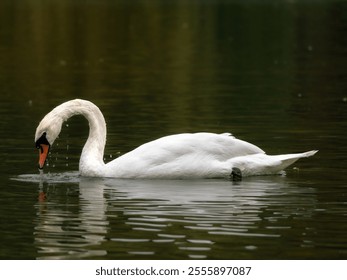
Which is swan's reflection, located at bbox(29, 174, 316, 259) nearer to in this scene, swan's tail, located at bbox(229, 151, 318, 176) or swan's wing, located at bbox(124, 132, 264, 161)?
swan's tail, located at bbox(229, 151, 318, 176)

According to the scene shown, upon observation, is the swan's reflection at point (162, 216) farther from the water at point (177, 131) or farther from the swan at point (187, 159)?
the swan at point (187, 159)

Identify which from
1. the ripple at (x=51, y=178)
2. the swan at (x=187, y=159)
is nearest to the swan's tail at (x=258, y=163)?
the swan at (x=187, y=159)

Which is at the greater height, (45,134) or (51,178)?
(45,134)

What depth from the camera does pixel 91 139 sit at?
17469 mm

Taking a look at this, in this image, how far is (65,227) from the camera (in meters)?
13.6

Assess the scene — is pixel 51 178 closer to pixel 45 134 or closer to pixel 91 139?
pixel 45 134

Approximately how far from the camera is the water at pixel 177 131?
12.8 meters

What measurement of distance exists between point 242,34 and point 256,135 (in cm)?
3832

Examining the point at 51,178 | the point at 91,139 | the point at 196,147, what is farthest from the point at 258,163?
the point at 51,178

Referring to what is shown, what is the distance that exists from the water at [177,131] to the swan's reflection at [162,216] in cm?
2

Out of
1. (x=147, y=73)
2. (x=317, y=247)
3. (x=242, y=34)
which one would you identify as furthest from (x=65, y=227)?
(x=242, y=34)

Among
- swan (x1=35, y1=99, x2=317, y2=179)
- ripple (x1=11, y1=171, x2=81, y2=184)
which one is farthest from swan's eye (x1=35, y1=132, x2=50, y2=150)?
ripple (x1=11, y1=171, x2=81, y2=184)

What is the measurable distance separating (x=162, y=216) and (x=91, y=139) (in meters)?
3.63

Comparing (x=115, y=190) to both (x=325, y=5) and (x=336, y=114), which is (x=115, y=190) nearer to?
(x=336, y=114)
